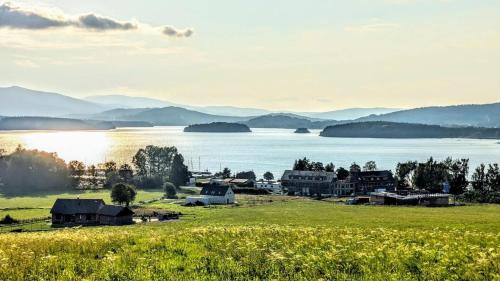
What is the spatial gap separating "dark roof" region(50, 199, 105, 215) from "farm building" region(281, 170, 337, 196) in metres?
73.5

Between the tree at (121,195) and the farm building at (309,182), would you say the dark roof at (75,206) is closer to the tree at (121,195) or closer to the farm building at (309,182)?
the tree at (121,195)

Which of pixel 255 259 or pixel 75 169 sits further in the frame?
pixel 75 169

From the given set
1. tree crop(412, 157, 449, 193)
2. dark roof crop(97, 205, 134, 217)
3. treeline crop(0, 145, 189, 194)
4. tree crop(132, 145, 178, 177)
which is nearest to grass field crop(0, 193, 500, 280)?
dark roof crop(97, 205, 134, 217)

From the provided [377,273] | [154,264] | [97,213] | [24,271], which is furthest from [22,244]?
[97,213]

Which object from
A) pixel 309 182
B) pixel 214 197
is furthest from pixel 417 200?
pixel 309 182

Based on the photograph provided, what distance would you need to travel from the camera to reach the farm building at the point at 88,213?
8131cm

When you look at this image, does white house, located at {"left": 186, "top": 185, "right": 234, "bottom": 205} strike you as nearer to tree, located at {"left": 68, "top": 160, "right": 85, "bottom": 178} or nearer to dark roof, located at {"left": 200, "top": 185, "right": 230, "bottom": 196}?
dark roof, located at {"left": 200, "top": 185, "right": 230, "bottom": 196}

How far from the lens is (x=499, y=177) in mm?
132125

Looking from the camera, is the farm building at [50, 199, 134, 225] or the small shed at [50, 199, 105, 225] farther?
the small shed at [50, 199, 105, 225]

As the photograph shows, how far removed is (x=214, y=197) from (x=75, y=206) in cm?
3887

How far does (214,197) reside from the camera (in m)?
118

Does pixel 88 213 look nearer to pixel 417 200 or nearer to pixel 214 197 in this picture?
pixel 214 197

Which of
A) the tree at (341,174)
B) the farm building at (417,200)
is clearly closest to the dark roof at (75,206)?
the farm building at (417,200)

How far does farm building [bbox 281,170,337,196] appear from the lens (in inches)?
5876
